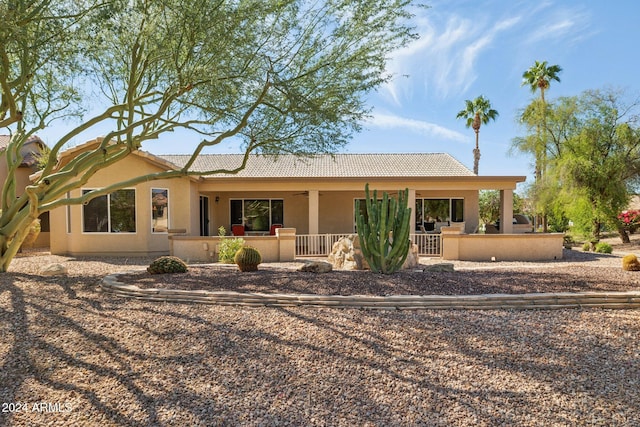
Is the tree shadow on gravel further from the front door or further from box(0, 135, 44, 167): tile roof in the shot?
box(0, 135, 44, 167): tile roof

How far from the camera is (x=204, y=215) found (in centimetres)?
1823

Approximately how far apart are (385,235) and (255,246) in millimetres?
6153

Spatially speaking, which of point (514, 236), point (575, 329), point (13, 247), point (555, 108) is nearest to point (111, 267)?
point (13, 247)

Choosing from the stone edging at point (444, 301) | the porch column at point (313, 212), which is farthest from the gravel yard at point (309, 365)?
the porch column at point (313, 212)

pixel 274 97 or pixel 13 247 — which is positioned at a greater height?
pixel 274 97

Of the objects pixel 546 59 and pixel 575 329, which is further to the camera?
pixel 546 59

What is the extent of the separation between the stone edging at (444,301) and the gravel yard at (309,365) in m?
0.21

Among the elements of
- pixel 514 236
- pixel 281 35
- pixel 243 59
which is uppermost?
pixel 281 35

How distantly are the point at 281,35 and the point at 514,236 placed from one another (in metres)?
10.5

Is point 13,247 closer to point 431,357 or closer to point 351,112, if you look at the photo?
point 351,112

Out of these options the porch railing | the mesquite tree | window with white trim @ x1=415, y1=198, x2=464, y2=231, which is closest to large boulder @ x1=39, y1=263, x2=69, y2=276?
the mesquite tree

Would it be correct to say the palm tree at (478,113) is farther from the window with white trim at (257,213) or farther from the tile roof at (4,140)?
the tile roof at (4,140)

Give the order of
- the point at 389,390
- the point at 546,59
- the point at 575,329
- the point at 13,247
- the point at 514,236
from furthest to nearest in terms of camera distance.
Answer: the point at 546,59 < the point at 514,236 < the point at 13,247 < the point at 575,329 < the point at 389,390

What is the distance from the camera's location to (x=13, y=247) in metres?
9.59
